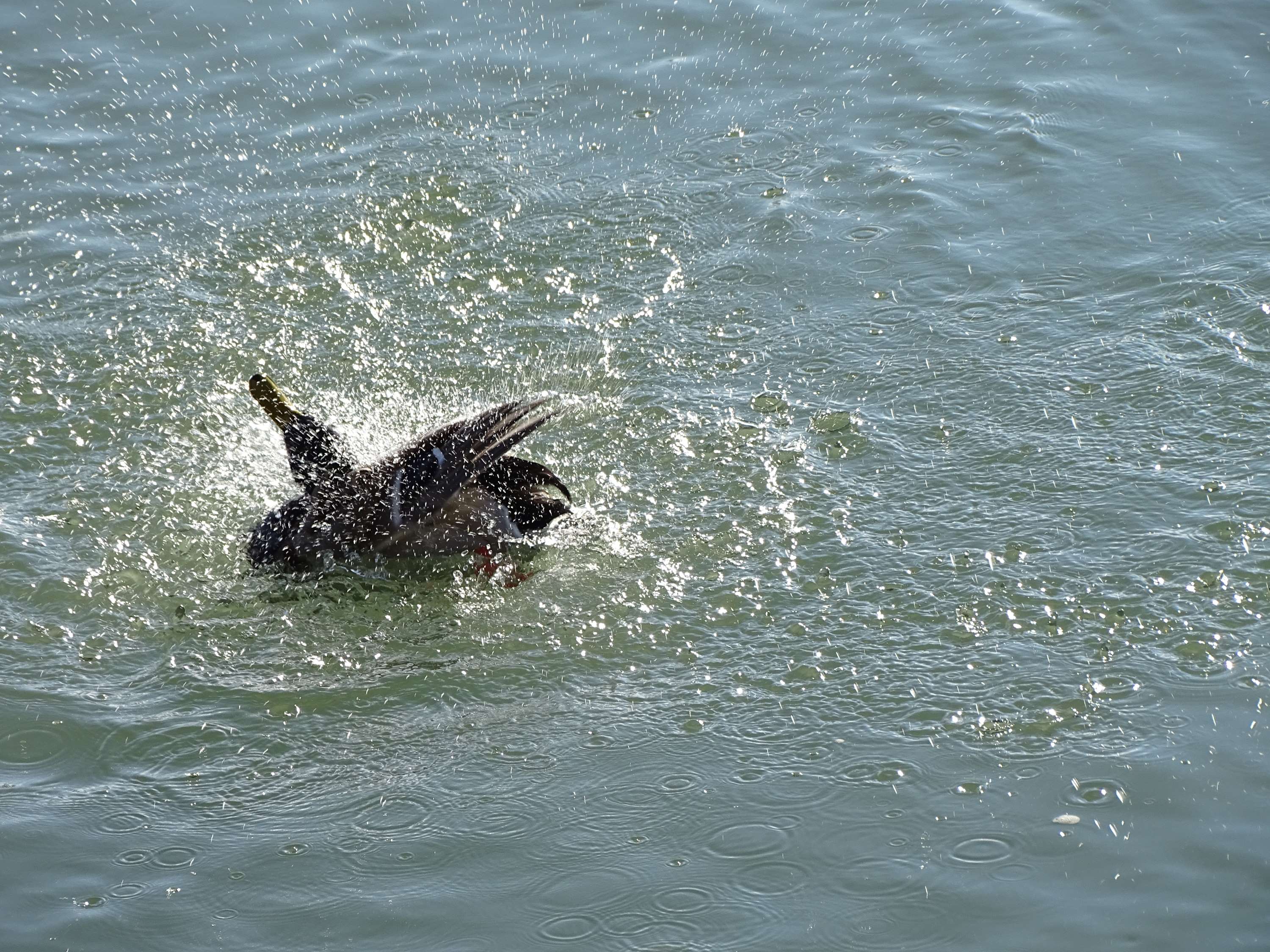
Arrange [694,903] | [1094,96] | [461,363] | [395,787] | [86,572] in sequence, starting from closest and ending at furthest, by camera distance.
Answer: [694,903] → [395,787] → [86,572] → [461,363] → [1094,96]

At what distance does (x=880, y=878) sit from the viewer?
170 inches

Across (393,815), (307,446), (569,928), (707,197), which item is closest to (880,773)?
(569,928)

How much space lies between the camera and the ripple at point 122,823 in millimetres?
4660

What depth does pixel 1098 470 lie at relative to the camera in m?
6.16

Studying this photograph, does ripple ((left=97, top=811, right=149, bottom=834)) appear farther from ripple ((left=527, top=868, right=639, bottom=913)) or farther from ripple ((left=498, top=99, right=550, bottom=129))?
ripple ((left=498, top=99, right=550, bottom=129))

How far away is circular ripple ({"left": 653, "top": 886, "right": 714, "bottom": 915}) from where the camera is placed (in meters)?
4.26

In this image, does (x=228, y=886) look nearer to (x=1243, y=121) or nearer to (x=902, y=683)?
(x=902, y=683)

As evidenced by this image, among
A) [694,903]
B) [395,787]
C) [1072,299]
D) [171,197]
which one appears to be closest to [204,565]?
[395,787]

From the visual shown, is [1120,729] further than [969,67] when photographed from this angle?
No

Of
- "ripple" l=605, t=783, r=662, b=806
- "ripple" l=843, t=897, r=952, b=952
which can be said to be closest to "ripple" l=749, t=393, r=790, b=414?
"ripple" l=605, t=783, r=662, b=806

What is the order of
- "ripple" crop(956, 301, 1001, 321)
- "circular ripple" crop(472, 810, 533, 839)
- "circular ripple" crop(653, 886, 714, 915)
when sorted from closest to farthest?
"circular ripple" crop(653, 886, 714, 915) → "circular ripple" crop(472, 810, 533, 839) → "ripple" crop(956, 301, 1001, 321)

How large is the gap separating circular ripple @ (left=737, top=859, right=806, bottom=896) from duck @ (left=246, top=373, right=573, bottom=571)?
82.8 inches

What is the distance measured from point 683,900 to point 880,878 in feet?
1.94

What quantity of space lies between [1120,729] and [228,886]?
2909 millimetres
